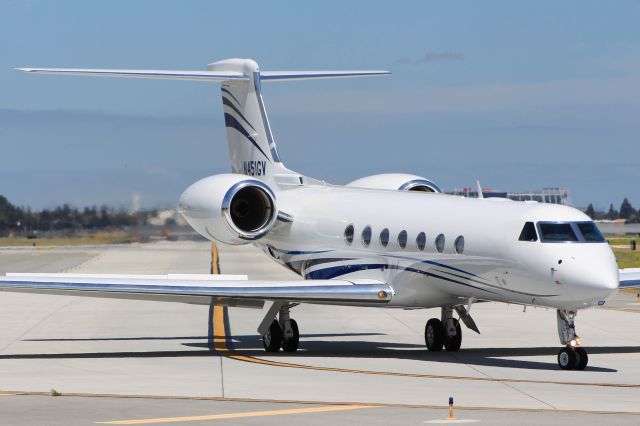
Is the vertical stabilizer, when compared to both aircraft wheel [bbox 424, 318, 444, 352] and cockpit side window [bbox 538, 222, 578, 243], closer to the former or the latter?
aircraft wheel [bbox 424, 318, 444, 352]

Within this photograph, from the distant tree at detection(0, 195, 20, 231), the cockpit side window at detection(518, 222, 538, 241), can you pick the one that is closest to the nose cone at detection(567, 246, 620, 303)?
the cockpit side window at detection(518, 222, 538, 241)

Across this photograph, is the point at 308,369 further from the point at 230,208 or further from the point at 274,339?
the point at 230,208

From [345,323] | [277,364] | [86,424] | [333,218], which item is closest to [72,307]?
[345,323]

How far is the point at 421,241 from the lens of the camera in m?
23.6

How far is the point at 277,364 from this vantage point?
22.2 m

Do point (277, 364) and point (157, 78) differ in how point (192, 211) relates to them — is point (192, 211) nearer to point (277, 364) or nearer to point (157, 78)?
point (157, 78)

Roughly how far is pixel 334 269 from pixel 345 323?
574 cm

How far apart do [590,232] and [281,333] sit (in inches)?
260

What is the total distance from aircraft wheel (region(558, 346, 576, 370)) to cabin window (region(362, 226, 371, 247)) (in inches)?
213

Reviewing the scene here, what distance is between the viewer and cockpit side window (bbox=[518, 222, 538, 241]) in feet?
69.5

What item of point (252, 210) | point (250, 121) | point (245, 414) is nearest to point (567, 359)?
point (245, 414)

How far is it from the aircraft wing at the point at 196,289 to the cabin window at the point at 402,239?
2.68 feet

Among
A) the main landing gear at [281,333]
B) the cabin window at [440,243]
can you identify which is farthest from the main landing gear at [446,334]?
the main landing gear at [281,333]

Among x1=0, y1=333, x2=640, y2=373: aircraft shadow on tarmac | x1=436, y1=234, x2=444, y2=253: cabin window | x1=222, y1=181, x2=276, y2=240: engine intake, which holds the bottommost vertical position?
x1=0, y1=333, x2=640, y2=373: aircraft shadow on tarmac
